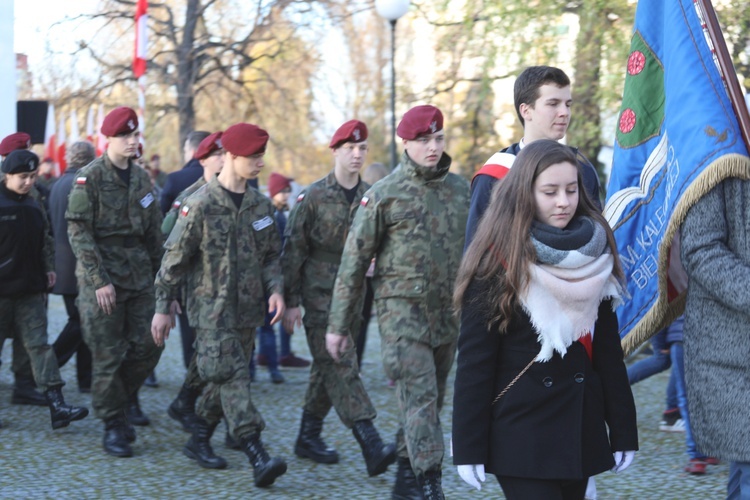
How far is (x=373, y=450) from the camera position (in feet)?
22.2

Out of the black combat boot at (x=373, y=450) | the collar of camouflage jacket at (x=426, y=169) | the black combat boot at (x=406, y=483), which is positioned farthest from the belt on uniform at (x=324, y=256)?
the black combat boot at (x=406, y=483)

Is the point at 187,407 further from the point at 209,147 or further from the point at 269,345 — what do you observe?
the point at 269,345

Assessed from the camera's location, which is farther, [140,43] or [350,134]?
[140,43]

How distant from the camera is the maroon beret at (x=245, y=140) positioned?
262 inches

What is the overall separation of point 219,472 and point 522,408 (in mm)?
3930

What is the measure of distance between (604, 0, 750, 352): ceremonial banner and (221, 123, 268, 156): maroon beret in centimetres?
247

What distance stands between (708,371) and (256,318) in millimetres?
3490

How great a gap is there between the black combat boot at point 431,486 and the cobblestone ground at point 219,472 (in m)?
0.82

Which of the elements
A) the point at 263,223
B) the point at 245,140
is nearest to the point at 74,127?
the point at 263,223

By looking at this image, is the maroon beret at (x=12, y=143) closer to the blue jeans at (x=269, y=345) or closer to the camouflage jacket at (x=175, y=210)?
the camouflage jacket at (x=175, y=210)

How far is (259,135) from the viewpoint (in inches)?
263

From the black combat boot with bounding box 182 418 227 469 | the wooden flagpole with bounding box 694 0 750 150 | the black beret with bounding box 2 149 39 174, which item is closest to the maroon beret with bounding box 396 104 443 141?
the wooden flagpole with bounding box 694 0 750 150

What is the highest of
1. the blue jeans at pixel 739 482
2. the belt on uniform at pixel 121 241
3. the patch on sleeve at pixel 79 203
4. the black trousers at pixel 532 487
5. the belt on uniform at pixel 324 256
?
the patch on sleeve at pixel 79 203

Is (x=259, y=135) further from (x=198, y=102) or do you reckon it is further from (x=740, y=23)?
(x=198, y=102)
